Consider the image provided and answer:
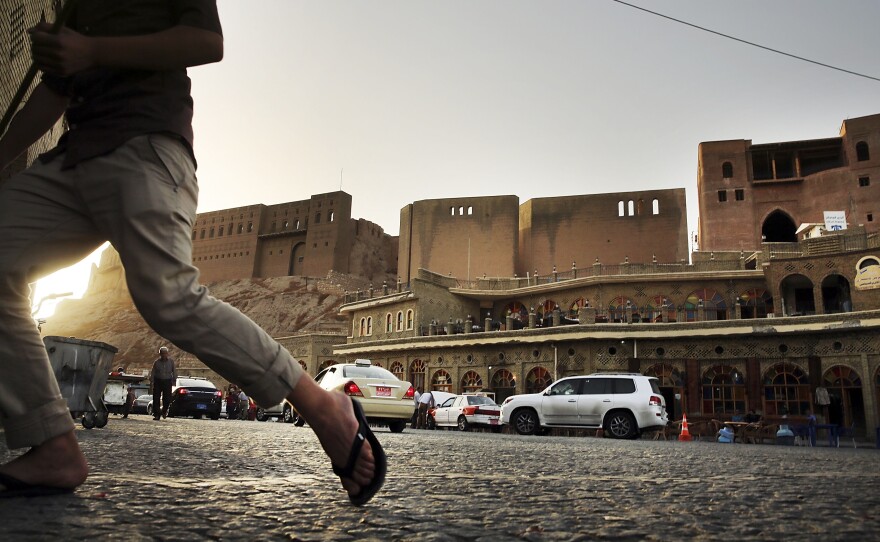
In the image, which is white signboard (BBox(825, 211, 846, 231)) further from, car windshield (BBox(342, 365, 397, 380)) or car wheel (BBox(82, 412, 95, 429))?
car wheel (BBox(82, 412, 95, 429))

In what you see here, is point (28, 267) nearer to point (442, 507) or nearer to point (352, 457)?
point (352, 457)

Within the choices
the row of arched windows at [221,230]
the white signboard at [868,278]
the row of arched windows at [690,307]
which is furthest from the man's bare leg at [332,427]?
the row of arched windows at [221,230]

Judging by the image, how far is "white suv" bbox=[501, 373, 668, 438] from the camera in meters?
15.1

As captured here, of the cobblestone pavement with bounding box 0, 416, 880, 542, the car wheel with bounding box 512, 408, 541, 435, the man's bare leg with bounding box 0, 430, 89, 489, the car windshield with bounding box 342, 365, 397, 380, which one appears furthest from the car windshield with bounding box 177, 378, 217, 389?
the man's bare leg with bounding box 0, 430, 89, 489

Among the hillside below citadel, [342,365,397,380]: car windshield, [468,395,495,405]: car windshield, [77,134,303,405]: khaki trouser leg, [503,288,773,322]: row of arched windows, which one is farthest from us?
the hillside below citadel

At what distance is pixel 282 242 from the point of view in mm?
73188

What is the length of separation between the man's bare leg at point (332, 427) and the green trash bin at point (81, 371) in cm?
718

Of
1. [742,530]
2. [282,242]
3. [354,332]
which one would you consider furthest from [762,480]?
[282,242]

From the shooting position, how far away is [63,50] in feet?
6.58

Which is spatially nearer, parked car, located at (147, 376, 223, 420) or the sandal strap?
the sandal strap

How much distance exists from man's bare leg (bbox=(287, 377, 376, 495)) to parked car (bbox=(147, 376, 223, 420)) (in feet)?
63.9

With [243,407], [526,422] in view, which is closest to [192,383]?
[243,407]

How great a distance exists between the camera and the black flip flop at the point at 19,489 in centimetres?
211

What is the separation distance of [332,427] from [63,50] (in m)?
1.45
